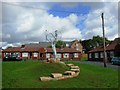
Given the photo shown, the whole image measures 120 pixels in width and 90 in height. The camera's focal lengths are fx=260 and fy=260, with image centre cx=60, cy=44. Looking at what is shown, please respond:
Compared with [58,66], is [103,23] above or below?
above

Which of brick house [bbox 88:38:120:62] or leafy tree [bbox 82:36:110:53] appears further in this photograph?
leafy tree [bbox 82:36:110:53]

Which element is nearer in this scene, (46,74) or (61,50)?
(46,74)

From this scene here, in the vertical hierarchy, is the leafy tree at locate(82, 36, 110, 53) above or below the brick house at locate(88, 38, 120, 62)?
above

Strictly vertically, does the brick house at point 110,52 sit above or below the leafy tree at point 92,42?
below

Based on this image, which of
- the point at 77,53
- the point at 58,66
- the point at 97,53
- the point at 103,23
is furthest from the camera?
the point at 77,53

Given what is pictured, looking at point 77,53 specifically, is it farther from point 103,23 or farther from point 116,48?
point 103,23

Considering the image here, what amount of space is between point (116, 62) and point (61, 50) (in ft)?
127

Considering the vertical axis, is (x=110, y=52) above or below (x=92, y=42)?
below

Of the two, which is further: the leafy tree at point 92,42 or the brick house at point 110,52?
the leafy tree at point 92,42

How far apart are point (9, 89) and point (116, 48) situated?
148 ft

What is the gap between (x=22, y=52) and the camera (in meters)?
80.8

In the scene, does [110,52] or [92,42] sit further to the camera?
[92,42]

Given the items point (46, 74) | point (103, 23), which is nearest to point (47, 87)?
point (46, 74)

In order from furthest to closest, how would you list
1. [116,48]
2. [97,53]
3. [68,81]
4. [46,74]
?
Answer: [97,53], [116,48], [46,74], [68,81]
